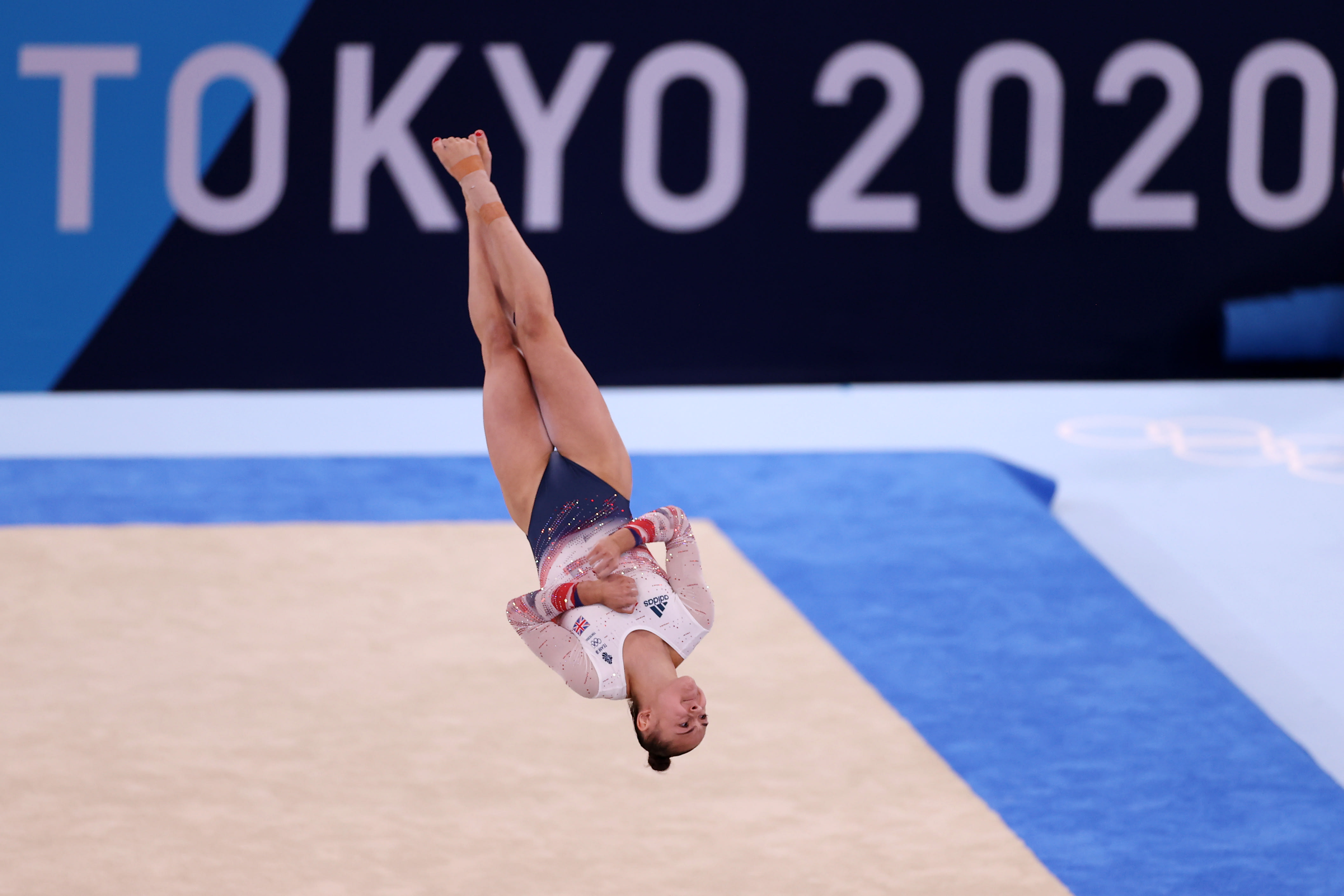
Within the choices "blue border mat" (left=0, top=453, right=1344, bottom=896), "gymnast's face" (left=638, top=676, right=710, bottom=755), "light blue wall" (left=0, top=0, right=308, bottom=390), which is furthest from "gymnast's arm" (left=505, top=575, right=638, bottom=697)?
"light blue wall" (left=0, top=0, right=308, bottom=390)

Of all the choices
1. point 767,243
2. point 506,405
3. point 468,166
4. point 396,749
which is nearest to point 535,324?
point 506,405

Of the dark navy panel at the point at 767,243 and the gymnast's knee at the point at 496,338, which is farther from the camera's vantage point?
the dark navy panel at the point at 767,243

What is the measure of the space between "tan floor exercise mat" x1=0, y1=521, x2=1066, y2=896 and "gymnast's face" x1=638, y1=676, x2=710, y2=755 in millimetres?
1192

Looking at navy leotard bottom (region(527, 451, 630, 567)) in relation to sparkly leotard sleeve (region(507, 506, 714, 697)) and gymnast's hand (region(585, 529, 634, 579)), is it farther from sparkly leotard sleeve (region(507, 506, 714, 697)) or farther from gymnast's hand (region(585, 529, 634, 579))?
gymnast's hand (region(585, 529, 634, 579))

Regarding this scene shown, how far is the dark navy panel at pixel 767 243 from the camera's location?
9.88 m

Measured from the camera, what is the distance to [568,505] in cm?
527

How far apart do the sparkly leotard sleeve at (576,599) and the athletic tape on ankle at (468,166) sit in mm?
1230

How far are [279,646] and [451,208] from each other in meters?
3.34

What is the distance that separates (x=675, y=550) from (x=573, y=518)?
1.38 ft

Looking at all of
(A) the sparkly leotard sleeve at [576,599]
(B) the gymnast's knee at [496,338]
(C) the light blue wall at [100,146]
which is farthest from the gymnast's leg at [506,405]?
(C) the light blue wall at [100,146]

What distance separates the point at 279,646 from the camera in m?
7.60

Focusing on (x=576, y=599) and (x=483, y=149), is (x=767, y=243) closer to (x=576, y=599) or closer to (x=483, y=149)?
(x=483, y=149)

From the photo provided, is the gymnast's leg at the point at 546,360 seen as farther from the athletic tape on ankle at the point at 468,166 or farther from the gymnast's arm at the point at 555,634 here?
the gymnast's arm at the point at 555,634

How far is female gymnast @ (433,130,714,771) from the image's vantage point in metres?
4.86
